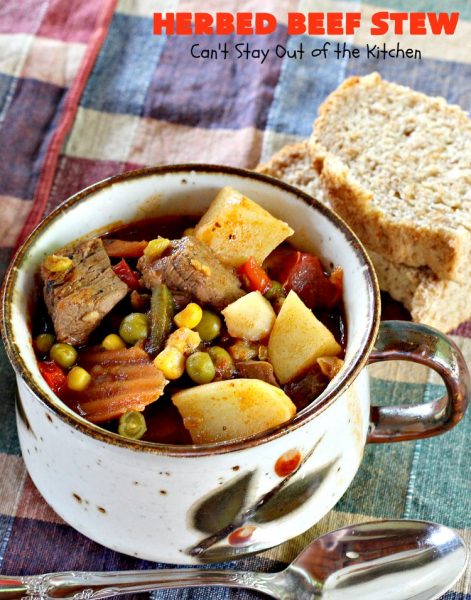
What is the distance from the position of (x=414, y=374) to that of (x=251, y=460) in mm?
1125

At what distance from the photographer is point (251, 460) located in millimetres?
2072

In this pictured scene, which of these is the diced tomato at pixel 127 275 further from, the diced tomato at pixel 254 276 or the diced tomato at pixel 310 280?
the diced tomato at pixel 310 280

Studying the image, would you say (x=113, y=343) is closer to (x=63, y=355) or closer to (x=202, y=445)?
(x=63, y=355)

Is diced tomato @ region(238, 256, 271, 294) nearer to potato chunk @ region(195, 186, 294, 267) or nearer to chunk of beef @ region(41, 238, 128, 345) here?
potato chunk @ region(195, 186, 294, 267)

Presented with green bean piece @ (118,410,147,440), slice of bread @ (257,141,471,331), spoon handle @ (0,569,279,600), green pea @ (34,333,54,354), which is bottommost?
spoon handle @ (0,569,279,600)

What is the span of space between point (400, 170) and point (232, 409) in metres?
1.56

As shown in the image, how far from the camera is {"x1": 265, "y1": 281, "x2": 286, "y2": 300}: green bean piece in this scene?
8.11 feet

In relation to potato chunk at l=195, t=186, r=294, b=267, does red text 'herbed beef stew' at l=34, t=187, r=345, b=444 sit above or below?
below

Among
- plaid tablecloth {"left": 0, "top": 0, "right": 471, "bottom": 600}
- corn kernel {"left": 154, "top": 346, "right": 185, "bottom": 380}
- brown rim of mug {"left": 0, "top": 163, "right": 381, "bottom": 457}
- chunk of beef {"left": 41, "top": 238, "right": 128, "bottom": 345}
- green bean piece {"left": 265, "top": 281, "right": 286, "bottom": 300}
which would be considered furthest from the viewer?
plaid tablecloth {"left": 0, "top": 0, "right": 471, "bottom": 600}

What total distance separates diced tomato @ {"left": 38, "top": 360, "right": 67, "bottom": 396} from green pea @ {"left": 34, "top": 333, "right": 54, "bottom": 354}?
8 cm

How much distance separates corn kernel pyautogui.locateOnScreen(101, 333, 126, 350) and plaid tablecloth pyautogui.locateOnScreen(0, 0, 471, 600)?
2.31ft

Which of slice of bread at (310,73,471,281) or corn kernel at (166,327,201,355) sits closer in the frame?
corn kernel at (166,327,201,355)

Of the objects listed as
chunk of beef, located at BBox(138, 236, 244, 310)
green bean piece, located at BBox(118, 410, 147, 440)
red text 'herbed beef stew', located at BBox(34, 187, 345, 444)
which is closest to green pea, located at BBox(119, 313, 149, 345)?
red text 'herbed beef stew', located at BBox(34, 187, 345, 444)

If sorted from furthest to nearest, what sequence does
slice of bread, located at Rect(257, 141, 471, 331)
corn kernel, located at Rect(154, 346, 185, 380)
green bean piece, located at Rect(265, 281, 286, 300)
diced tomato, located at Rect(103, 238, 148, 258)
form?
slice of bread, located at Rect(257, 141, 471, 331) < diced tomato, located at Rect(103, 238, 148, 258) < green bean piece, located at Rect(265, 281, 286, 300) < corn kernel, located at Rect(154, 346, 185, 380)
